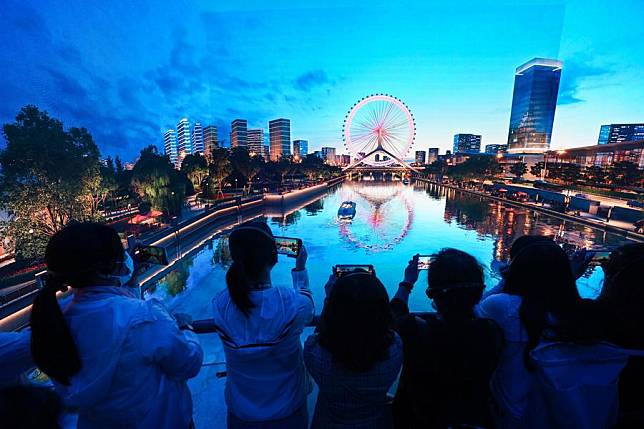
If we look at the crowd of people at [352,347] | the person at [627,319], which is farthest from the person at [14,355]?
the person at [627,319]

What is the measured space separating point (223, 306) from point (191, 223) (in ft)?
63.7

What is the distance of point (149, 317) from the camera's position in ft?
3.24

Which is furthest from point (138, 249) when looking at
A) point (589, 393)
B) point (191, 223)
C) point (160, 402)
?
point (191, 223)

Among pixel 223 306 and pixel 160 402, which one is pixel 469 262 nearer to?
pixel 223 306

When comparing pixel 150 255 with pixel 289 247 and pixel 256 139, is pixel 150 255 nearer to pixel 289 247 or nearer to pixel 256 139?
pixel 289 247

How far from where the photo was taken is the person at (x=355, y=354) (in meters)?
1.00

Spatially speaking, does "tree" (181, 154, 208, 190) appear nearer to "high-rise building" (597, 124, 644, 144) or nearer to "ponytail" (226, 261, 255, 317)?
"ponytail" (226, 261, 255, 317)

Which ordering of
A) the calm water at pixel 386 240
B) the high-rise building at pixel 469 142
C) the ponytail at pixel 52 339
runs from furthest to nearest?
the high-rise building at pixel 469 142
the calm water at pixel 386 240
the ponytail at pixel 52 339

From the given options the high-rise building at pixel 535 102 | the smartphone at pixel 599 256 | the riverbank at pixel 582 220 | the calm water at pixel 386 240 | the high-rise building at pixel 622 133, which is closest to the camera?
the smartphone at pixel 599 256

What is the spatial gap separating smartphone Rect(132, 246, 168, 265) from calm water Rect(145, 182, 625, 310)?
6.87 m

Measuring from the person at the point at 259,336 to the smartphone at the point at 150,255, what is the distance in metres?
0.55

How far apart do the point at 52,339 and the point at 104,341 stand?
14 cm

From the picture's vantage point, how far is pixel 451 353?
1.07 meters

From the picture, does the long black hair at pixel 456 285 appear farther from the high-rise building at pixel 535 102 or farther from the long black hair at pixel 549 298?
the high-rise building at pixel 535 102
